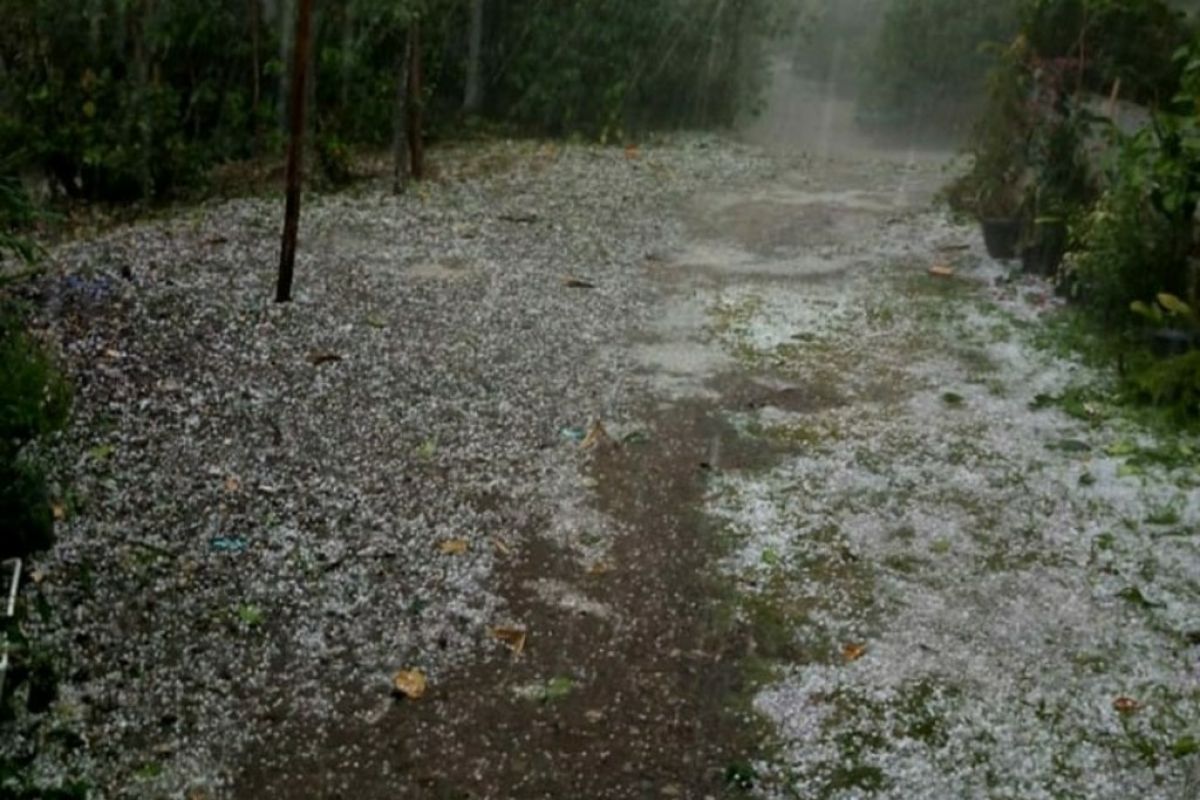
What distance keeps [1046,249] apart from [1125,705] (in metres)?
4.72

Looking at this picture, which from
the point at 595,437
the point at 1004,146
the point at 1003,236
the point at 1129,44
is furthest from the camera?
the point at 1004,146

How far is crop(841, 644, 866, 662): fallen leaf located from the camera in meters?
3.41

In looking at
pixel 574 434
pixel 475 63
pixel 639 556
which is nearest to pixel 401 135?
pixel 475 63

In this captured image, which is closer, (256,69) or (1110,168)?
(1110,168)

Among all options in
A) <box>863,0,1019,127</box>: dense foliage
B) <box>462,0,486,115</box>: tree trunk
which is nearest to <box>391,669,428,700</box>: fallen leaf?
<box>462,0,486,115</box>: tree trunk

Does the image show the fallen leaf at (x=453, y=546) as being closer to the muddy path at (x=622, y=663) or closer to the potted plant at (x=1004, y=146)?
the muddy path at (x=622, y=663)

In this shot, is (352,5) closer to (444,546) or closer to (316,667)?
(444,546)

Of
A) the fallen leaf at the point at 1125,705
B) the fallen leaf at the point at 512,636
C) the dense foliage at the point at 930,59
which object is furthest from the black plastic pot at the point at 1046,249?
the dense foliage at the point at 930,59

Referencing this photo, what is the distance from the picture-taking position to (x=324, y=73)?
10.2 meters

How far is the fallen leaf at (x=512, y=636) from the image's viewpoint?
3399 millimetres

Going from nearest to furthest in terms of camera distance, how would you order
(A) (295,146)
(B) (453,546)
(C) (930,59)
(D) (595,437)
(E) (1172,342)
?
(B) (453,546) → (D) (595,437) → (E) (1172,342) → (A) (295,146) → (C) (930,59)

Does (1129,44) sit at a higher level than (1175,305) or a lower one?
higher

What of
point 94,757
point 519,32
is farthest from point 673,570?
point 519,32

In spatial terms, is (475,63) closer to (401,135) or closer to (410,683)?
(401,135)
